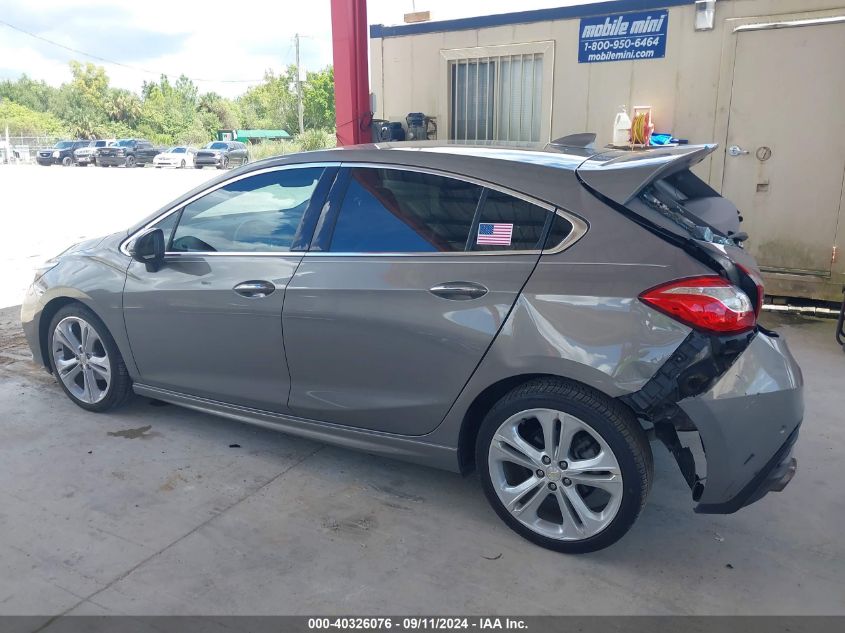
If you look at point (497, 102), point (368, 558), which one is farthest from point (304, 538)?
point (497, 102)

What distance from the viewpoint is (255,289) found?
352 centimetres

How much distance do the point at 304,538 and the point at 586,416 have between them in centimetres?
133

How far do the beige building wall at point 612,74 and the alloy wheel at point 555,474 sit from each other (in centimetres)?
514

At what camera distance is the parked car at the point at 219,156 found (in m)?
38.7

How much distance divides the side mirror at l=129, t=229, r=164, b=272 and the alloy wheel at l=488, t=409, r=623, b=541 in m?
2.13

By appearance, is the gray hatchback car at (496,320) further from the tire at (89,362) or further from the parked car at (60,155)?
the parked car at (60,155)

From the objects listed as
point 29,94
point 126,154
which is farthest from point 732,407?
point 29,94

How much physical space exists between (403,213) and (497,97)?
5567 millimetres

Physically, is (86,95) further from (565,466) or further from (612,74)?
(565,466)

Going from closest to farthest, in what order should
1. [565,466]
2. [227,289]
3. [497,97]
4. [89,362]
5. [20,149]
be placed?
[565,466], [227,289], [89,362], [497,97], [20,149]

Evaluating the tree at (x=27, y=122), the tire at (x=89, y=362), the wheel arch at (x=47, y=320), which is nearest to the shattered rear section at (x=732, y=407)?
the tire at (x=89, y=362)

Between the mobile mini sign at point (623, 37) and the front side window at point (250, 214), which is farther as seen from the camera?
the mobile mini sign at point (623, 37)

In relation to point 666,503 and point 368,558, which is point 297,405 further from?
point 666,503
